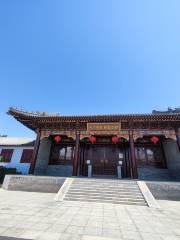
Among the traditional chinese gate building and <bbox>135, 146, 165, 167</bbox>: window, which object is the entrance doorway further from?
<bbox>135, 146, 165, 167</bbox>: window

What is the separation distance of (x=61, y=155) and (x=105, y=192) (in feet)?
23.6

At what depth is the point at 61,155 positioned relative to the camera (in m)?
14.1

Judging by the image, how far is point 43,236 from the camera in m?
3.09

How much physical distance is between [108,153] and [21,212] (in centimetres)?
974

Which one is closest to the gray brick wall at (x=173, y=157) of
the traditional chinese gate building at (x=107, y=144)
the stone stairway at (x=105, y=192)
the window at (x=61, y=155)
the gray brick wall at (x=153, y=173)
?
the traditional chinese gate building at (x=107, y=144)

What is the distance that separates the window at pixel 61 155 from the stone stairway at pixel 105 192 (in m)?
4.85

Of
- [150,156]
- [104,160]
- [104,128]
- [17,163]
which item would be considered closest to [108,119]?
[104,128]

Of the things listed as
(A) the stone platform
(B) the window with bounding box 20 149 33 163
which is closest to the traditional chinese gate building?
(A) the stone platform

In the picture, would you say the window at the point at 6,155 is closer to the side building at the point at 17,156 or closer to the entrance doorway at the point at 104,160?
the side building at the point at 17,156

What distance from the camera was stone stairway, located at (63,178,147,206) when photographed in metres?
7.05

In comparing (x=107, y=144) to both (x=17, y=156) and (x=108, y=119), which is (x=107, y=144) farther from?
(x=17, y=156)

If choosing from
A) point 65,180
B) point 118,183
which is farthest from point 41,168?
point 118,183

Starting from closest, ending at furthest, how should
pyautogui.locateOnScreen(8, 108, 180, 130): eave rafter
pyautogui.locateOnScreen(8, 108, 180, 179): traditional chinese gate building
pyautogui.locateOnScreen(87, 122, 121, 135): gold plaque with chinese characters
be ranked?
pyautogui.locateOnScreen(8, 108, 180, 130): eave rafter → pyautogui.locateOnScreen(8, 108, 180, 179): traditional chinese gate building → pyautogui.locateOnScreen(87, 122, 121, 135): gold plaque with chinese characters

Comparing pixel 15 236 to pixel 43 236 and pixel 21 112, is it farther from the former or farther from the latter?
pixel 21 112
